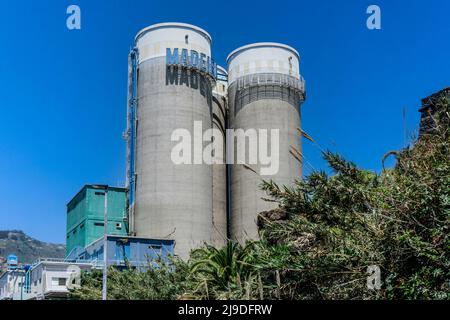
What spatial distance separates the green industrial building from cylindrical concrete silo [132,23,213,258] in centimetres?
291

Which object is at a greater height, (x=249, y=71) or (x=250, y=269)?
(x=249, y=71)

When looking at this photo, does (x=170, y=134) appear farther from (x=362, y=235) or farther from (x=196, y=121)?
(x=362, y=235)

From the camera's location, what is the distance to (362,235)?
16.0 m

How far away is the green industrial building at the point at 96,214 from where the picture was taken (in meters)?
60.7

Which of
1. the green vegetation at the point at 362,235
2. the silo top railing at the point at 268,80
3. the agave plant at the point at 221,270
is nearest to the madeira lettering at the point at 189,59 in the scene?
the silo top railing at the point at 268,80

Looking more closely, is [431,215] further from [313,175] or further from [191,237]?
[191,237]

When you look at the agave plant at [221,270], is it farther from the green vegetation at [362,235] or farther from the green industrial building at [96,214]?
the green industrial building at [96,214]

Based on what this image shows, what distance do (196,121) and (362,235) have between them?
46.2 meters

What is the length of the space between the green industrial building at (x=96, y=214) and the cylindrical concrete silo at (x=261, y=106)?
11446mm

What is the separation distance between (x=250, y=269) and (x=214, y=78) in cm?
4580

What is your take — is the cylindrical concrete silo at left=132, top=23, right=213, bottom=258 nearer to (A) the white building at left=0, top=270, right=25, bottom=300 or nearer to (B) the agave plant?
(A) the white building at left=0, top=270, right=25, bottom=300

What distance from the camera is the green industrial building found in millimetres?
60656
